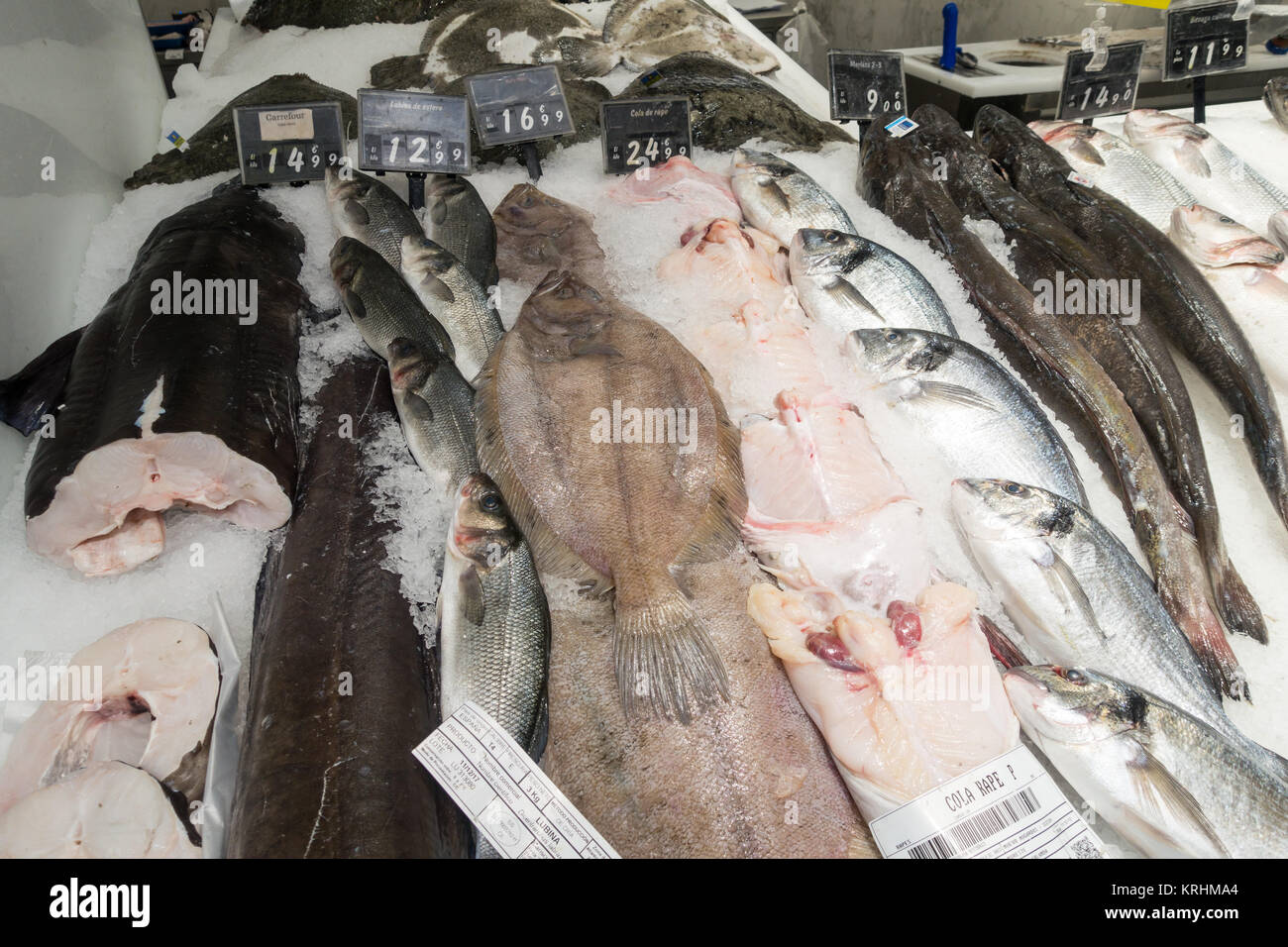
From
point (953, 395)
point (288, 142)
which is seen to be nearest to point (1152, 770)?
point (953, 395)

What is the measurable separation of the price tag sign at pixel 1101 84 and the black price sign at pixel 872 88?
838 mm

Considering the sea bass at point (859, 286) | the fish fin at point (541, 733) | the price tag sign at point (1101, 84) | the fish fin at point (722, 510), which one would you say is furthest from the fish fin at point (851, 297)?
the price tag sign at point (1101, 84)

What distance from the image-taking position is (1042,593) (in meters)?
2.03

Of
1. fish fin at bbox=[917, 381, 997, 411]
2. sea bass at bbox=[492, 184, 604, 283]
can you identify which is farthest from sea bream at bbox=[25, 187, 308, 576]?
fish fin at bbox=[917, 381, 997, 411]

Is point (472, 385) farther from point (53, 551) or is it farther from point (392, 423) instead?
point (53, 551)

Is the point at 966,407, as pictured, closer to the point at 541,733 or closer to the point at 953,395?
the point at 953,395

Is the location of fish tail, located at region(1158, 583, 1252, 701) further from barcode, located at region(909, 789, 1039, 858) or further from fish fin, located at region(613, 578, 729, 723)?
fish fin, located at region(613, 578, 729, 723)

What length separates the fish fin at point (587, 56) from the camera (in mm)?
4863

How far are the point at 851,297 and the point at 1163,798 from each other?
70.3 inches

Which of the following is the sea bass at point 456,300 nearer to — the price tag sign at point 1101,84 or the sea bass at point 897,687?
the sea bass at point 897,687

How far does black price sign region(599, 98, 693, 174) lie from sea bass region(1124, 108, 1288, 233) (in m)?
2.58

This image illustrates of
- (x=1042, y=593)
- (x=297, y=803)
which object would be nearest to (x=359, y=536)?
(x=297, y=803)

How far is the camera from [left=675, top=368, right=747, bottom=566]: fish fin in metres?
1.92
